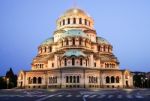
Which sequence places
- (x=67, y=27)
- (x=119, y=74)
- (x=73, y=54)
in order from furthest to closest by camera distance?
1. (x=67, y=27)
2. (x=119, y=74)
3. (x=73, y=54)

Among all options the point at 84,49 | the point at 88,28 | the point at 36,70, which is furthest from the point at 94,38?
the point at 36,70

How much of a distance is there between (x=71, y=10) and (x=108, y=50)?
16.7 m

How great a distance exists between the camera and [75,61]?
74812 mm

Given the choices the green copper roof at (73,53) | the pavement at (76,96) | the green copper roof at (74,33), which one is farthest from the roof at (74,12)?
the pavement at (76,96)

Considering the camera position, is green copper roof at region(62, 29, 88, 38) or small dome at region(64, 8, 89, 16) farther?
small dome at region(64, 8, 89, 16)

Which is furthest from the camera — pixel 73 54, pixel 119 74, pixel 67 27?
pixel 67 27

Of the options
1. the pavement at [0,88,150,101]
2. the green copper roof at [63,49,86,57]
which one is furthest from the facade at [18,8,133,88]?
the pavement at [0,88,150,101]

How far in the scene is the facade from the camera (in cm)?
7406

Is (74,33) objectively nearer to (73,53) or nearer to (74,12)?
(73,53)

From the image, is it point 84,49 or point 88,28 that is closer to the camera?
point 84,49

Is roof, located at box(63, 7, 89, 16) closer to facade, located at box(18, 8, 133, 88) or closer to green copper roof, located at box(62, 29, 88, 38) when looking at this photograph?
facade, located at box(18, 8, 133, 88)

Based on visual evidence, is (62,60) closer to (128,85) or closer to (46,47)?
(46,47)

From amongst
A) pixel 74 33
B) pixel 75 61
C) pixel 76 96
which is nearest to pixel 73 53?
pixel 75 61

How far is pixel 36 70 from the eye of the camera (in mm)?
80250
